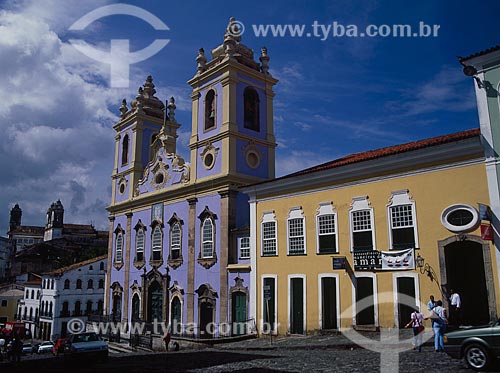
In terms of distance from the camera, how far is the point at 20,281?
77.2 metres

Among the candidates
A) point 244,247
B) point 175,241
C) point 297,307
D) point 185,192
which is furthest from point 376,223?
point 175,241

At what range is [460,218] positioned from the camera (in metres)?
15.9

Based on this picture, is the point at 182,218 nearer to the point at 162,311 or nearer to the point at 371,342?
the point at 162,311

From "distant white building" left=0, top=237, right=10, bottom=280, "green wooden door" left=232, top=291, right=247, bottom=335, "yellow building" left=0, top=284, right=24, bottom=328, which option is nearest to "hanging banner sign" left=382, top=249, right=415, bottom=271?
"green wooden door" left=232, top=291, right=247, bottom=335

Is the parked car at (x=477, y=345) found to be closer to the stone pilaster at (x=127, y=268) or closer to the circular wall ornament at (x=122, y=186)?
the stone pilaster at (x=127, y=268)

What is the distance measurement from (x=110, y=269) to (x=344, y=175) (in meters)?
24.1

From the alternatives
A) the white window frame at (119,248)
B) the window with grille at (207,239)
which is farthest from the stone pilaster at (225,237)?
the white window frame at (119,248)

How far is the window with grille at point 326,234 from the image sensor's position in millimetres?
19594

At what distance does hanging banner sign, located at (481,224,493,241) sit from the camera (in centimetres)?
1473

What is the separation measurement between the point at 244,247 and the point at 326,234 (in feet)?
19.9

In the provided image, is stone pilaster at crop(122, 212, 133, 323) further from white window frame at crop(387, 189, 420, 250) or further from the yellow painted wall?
white window frame at crop(387, 189, 420, 250)

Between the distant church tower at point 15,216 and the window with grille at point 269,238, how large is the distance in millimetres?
121727

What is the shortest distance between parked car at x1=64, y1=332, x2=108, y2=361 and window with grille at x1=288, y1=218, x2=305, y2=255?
9.00 meters

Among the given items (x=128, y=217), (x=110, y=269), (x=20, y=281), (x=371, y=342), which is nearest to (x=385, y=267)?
(x=371, y=342)
